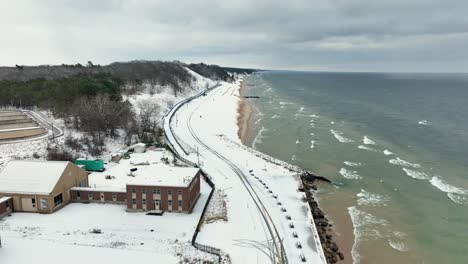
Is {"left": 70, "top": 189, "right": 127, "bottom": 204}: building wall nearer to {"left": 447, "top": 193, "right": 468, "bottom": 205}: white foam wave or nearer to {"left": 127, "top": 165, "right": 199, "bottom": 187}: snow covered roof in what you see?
{"left": 127, "top": 165, "right": 199, "bottom": 187}: snow covered roof

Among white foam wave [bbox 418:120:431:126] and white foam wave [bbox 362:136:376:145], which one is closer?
white foam wave [bbox 362:136:376:145]

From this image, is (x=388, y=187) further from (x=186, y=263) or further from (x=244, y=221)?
(x=186, y=263)

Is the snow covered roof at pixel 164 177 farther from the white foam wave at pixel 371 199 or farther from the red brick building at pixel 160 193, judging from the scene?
the white foam wave at pixel 371 199

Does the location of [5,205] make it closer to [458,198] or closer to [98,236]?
[98,236]

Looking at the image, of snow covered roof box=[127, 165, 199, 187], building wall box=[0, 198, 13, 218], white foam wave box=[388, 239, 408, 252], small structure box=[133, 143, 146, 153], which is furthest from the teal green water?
building wall box=[0, 198, 13, 218]

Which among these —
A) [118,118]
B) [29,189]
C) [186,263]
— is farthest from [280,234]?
[118,118]

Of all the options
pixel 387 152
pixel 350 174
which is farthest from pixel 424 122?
pixel 350 174
